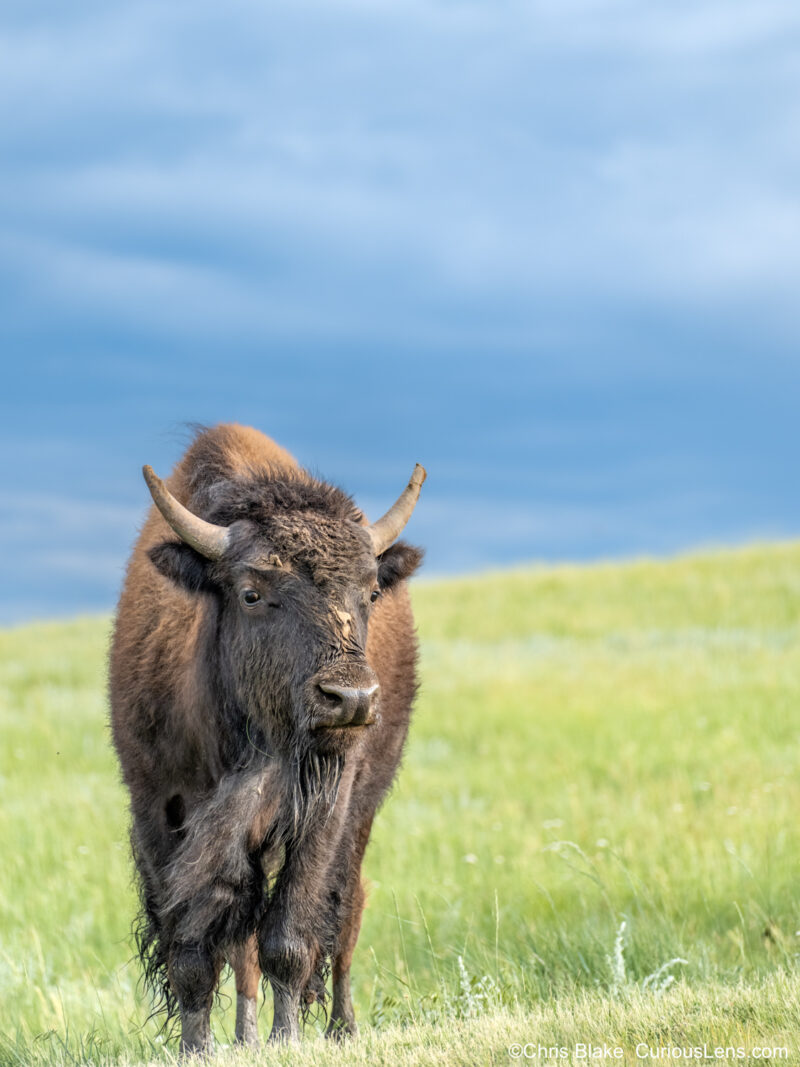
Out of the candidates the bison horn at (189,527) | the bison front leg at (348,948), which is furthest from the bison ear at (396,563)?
the bison front leg at (348,948)

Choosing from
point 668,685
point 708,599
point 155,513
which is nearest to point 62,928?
point 155,513

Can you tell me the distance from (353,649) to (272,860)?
133cm

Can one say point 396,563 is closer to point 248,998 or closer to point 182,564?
point 182,564

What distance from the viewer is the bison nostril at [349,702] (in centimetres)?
472

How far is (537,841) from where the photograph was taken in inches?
428

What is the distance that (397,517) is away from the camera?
6.00 meters

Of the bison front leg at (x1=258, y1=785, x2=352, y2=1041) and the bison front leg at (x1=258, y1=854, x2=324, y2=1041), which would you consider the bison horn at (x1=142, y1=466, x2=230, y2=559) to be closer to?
the bison front leg at (x1=258, y1=785, x2=352, y2=1041)

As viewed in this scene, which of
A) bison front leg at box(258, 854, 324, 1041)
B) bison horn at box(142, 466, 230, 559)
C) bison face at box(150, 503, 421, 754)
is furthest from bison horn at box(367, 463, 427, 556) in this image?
bison front leg at box(258, 854, 324, 1041)

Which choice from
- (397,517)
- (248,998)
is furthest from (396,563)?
(248,998)

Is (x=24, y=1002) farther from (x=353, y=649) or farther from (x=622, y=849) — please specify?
(x=622, y=849)

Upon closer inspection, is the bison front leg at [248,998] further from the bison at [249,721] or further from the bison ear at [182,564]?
the bison ear at [182,564]

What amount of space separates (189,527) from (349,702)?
1185mm

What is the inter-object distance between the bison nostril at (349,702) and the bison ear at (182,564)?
3.11ft

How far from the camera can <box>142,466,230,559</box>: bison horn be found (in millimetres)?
5336
